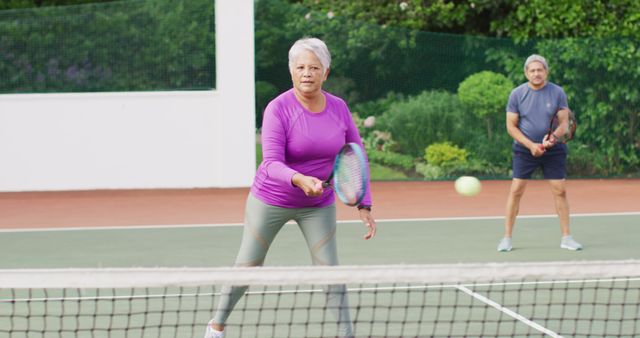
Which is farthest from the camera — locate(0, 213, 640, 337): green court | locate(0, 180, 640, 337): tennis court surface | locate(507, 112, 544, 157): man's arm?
locate(507, 112, 544, 157): man's arm

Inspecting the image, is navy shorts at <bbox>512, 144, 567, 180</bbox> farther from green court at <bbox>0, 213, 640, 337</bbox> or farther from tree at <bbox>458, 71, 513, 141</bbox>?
tree at <bbox>458, 71, 513, 141</bbox>

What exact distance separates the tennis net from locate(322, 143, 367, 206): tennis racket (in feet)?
1.49

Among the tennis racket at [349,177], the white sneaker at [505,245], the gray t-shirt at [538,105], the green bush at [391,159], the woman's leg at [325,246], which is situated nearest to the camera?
the tennis racket at [349,177]

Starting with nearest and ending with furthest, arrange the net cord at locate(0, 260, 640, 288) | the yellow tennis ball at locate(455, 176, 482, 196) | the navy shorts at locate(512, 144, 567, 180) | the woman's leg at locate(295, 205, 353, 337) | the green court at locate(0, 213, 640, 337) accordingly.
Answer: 1. the net cord at locate(0, 260, 640, 288)
2. the woman's leg at locate(295, 205, 353, 337)
3. the green court at locate(0, 213, 640, 337)
4. the navy shorts at locate(512, 144, 567, 180)
5. the yellow tennis ball at locate(455, 176, 482, 196)

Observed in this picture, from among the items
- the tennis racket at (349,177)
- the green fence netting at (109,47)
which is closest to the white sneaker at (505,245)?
the tennis racket at (349,177)

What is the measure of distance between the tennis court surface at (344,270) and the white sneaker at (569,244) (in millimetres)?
86

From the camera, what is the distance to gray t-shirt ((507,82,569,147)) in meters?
A: 8.82

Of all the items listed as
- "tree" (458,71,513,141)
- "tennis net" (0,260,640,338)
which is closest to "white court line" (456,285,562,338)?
"tennis net" (0,260,640,338)

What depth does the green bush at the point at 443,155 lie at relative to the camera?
15172 mm

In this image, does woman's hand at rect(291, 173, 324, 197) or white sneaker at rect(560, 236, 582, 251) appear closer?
woman's hand at rect(291, 173, 324, 197)

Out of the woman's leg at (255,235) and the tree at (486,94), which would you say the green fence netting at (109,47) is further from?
the woman's leg at (255,235)

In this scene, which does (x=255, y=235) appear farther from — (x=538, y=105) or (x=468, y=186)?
(x=468, y=186)

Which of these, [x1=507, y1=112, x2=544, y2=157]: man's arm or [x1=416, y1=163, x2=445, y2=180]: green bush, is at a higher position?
[x1=507, y1=112, x2=544, y2=157]: man's arm

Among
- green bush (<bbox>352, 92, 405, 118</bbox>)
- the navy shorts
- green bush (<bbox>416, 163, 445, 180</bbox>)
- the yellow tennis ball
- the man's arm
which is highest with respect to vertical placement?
the man's arm
